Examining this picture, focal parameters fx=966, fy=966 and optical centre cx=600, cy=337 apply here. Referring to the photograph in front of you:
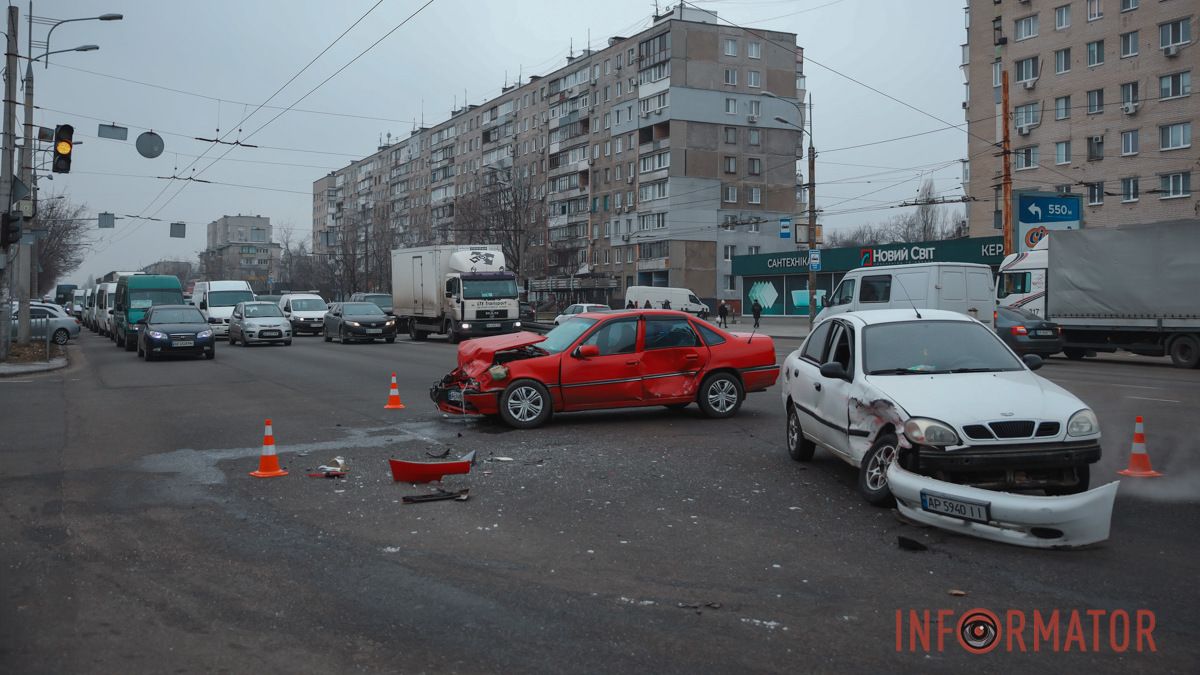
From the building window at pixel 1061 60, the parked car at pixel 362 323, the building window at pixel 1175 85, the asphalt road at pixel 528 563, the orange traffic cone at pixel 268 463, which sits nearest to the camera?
the asphalt road at pixel 528 563

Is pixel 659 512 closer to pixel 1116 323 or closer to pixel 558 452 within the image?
pixel 558 452

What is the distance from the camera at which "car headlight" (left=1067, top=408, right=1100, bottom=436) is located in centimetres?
670

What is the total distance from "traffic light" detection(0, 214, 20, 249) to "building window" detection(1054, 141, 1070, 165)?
2052 inches

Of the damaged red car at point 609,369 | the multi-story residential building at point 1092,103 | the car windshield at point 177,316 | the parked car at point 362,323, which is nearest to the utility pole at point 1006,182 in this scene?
the multi-story residential building at point 1092,103

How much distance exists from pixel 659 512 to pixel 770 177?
7604 centimetres

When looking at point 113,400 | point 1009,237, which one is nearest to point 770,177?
Result: point 1009,237

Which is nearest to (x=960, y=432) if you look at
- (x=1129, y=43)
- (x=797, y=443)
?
(x=797, y=443)

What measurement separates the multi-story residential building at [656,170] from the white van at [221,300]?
2876 cm

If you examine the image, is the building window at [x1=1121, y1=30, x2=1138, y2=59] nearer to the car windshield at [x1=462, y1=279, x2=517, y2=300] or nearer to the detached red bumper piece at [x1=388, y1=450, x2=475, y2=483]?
the car windshield at [x1=462, y1=279, x2=517, y2=300]

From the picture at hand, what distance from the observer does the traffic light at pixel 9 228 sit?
21.0 m

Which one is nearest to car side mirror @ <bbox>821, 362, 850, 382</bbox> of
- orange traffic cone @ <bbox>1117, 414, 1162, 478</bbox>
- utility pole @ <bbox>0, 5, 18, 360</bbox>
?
orange traffic cone @ <bbox>1117, 414, 1162, 478</bbox>

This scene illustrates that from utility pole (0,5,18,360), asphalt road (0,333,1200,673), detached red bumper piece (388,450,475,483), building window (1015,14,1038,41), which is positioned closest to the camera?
asphalt road (0,333,1200,673)

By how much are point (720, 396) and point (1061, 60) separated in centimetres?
5164

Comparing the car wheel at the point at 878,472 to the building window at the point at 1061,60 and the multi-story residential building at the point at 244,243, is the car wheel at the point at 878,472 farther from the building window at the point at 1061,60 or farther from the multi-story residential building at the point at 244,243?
the multi-story residential building at the point at 244,243
